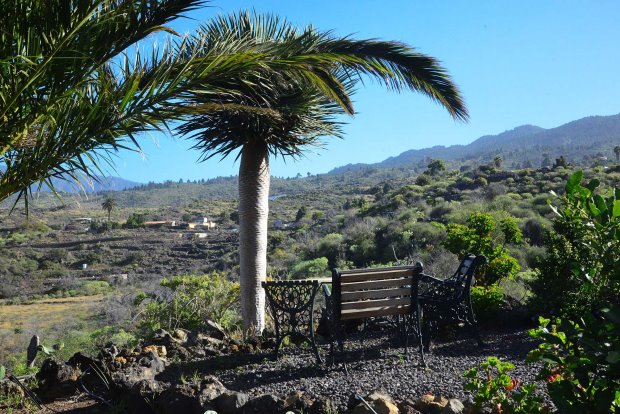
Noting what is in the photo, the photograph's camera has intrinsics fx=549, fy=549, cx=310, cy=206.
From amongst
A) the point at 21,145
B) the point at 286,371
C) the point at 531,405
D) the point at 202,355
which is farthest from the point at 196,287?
the point at 531,405

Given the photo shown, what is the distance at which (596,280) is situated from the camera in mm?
2098

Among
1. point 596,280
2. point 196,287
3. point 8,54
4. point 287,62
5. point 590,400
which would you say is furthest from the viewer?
point 196,287

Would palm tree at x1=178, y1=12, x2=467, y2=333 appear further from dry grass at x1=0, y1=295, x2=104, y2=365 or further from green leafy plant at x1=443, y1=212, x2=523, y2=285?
dry grass at x1=0, y1=295, x2=104, y2=365

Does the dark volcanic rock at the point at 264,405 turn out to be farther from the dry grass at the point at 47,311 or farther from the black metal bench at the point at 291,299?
the dry grass at the point at 47,311

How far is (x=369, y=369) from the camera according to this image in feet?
14.4

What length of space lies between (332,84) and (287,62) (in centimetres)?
110

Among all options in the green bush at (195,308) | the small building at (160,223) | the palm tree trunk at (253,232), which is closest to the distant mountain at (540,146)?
the small building at (160,223)

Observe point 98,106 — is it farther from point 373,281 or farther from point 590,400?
point 590,400

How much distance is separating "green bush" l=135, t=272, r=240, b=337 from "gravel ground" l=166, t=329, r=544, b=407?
2.29 metres

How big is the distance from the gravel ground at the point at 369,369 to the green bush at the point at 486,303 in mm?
547

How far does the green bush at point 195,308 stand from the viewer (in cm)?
740

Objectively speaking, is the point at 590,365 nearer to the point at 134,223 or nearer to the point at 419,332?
the point at 419,332

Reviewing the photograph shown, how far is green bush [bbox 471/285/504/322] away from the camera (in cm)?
623

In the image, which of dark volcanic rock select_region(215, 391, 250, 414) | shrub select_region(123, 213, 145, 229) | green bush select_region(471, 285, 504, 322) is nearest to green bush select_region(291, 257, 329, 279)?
green bush select_region(471, 285, 504, 322)
